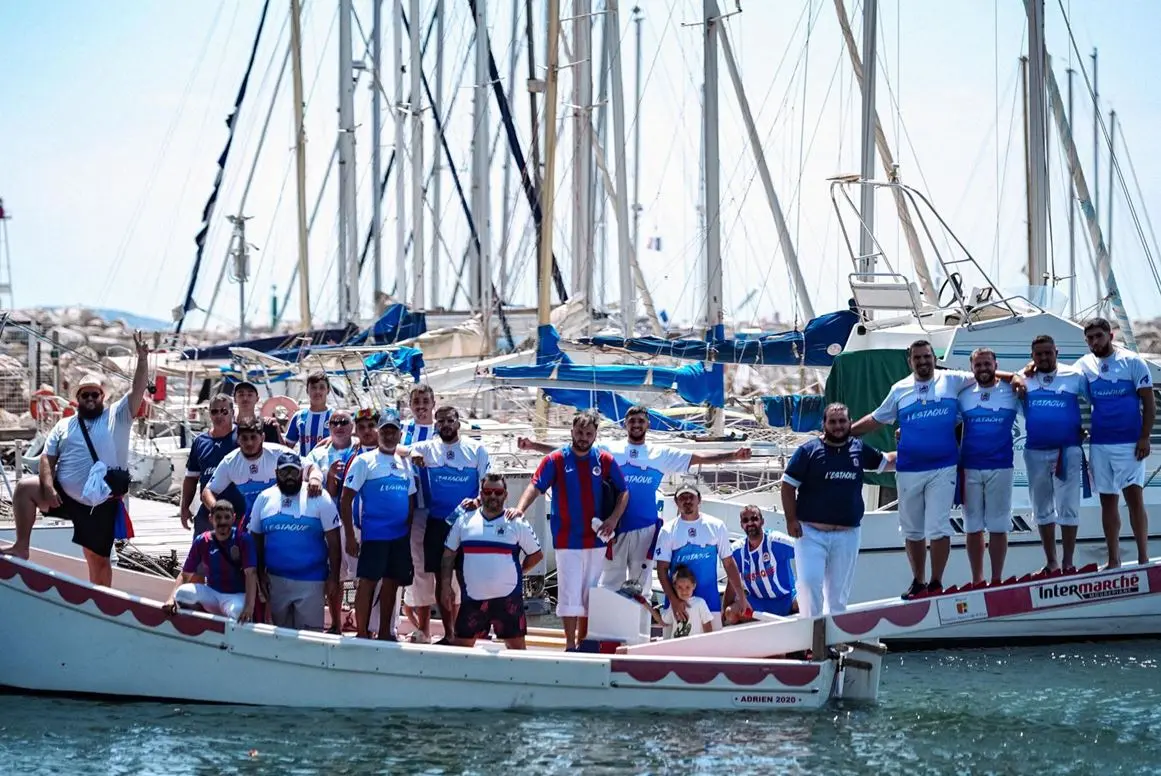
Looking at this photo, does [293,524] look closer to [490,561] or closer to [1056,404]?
[490,561]

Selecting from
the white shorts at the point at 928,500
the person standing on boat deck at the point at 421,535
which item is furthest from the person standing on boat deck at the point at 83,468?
the white shorts at the point at 928,500

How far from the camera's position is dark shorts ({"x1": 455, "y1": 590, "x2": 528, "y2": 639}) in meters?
11.0

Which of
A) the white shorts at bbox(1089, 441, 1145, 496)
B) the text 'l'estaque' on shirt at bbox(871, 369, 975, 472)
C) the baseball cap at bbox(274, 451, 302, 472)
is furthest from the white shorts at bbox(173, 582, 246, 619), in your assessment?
the white shorts at bbox(1089, 441, 1145, 496)

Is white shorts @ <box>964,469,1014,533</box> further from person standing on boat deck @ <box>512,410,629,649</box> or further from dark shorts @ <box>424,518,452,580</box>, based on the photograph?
dark shorts @ <box>424,518,452,580</box>

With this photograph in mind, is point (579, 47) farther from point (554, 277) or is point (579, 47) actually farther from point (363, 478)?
point (363, 478)

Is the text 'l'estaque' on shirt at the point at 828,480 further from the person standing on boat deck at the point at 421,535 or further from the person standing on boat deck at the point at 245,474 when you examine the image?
the person standing on boat deck at the point at 245,474

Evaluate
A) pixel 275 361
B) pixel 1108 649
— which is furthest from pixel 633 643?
pixel 275 361

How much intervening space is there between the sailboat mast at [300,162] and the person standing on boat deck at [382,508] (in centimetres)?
2065

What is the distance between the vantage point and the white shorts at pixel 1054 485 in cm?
1102

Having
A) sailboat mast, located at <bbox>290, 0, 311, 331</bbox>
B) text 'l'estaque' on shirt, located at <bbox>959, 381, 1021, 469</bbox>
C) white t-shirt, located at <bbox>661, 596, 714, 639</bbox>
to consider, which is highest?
sailboat mast, located at <bbox>290, 0, 311, 331</bbox>

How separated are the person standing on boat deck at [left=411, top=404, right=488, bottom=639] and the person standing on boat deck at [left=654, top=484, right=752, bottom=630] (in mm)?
1485

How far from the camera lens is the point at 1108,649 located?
14.7 metres

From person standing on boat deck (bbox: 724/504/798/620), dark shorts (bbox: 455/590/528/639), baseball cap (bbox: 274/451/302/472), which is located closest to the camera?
baseball cap (bbox: 274/451/302/472)

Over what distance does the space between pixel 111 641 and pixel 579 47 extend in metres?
17.1
